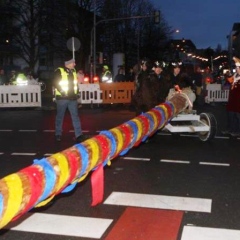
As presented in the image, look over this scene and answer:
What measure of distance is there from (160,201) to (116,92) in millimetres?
16779

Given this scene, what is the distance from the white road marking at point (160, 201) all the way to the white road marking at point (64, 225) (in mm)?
754

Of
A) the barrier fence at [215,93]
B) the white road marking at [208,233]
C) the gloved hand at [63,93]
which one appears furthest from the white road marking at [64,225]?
the barrier fence at [215,93]

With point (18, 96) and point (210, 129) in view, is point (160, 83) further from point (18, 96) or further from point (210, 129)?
point (18, 96)

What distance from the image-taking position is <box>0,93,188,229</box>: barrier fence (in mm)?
3900

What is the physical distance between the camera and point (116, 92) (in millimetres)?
22969

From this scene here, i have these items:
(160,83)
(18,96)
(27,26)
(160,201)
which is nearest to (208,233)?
(160,201)

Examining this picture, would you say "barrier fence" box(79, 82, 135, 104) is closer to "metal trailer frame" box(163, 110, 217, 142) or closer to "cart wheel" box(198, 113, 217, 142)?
"metal trailer frame" box(163, 110, 217, 142)

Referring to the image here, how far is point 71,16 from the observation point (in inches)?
1661

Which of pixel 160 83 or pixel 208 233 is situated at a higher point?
pixel 160 83

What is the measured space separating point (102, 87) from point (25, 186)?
18.8m

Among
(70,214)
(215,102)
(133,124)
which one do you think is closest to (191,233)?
(70,214)

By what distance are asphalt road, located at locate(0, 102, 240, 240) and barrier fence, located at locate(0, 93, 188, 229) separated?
1.27 ft

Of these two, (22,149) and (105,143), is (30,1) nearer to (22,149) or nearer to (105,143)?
(22,149)

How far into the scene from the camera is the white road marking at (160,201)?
610 centimetres
